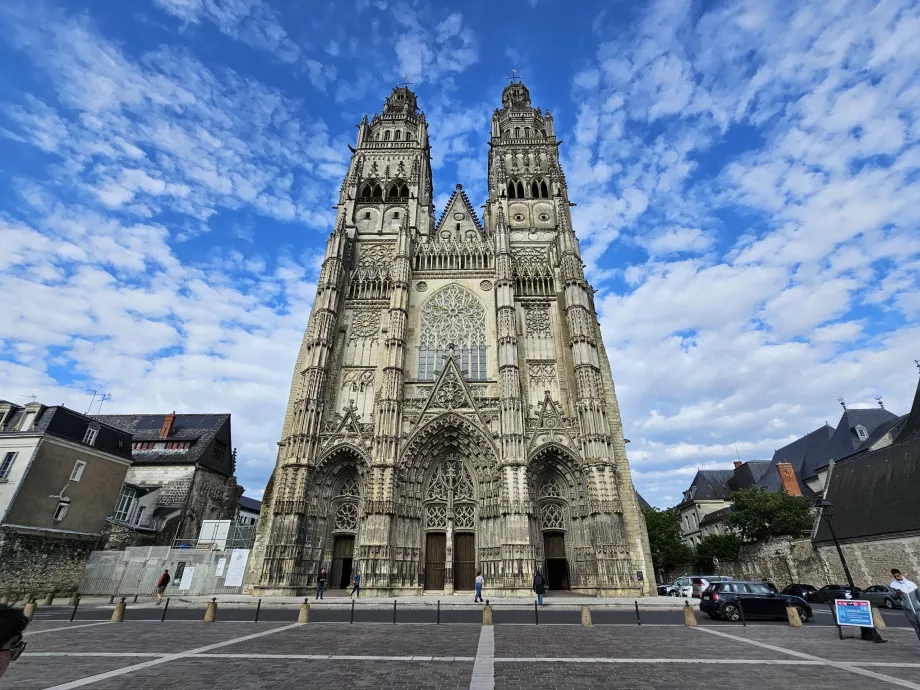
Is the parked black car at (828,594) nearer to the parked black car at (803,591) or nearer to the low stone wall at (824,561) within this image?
the parked black car at (803,591)

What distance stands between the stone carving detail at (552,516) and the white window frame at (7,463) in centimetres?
2531

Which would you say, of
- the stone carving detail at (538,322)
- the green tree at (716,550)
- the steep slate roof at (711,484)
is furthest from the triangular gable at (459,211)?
the steep slate roof at (711,484)

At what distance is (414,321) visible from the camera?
2908 cm

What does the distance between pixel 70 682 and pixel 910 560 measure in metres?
29.6

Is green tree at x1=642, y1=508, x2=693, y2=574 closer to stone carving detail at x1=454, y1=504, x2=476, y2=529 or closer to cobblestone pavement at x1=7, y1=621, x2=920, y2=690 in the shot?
stone carving detail at x1=454, y1=504, x2=476, y2=529

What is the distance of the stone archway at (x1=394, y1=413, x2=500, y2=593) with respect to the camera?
22906mm

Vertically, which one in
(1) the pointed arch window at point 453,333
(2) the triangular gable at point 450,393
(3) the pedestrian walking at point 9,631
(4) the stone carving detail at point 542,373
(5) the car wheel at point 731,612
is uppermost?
(1) the pointed arch window at point 453,333

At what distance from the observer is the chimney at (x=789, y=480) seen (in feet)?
123

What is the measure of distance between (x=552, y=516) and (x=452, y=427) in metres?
6.98

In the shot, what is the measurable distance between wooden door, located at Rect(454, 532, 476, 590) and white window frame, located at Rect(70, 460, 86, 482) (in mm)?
19511

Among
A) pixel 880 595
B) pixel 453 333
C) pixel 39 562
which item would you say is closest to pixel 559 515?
pixel 453 333

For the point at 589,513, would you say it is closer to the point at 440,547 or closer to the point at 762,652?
the point at 440,547

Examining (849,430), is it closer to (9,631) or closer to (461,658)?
(461,658)

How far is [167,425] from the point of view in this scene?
34281 mm
